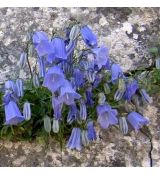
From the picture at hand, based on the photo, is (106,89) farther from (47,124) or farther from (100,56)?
(47,124)

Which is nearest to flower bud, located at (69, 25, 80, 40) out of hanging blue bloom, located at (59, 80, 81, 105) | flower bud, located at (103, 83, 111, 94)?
hanging blue bloom, located at (59, 80, 81, 105)

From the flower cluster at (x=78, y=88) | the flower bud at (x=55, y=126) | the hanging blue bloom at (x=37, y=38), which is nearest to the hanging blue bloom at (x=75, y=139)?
the flower cluster at (x=78, y=88)

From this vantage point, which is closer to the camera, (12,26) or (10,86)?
(10,86)

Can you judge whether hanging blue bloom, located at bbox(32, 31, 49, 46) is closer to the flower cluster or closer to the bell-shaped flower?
the flower cluster

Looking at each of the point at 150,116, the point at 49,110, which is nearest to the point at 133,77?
the point at 150,116

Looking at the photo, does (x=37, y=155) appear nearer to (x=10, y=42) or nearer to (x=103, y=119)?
(x=103, y=119)

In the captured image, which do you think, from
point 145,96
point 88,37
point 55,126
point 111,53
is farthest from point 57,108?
point 111,53

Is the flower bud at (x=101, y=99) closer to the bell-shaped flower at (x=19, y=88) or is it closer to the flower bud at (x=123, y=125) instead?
the flower bud at (x=123, y=125)
